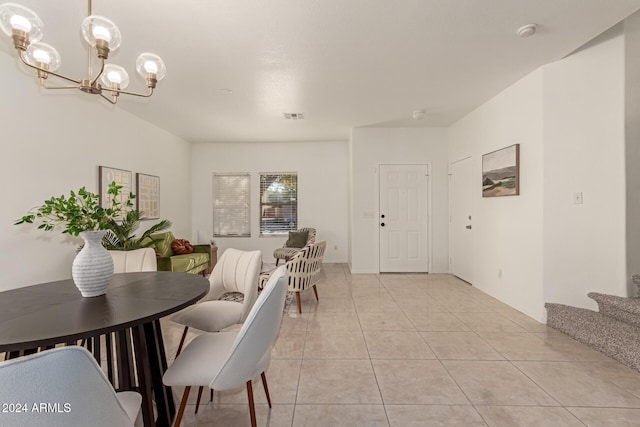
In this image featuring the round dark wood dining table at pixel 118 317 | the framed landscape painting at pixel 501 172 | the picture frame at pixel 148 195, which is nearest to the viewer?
the round dark wood dining table at pixel 118 317

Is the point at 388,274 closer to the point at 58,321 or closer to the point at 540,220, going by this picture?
the point at 540,220

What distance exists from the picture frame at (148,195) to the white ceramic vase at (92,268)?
3399 mm

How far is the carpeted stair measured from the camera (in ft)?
7.47

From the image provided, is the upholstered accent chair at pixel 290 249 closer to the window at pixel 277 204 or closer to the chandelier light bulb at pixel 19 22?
the window at pixel 277 204

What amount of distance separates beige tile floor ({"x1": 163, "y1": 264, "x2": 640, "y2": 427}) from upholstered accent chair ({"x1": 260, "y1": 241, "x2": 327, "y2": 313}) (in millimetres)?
334

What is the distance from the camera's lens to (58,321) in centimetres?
115

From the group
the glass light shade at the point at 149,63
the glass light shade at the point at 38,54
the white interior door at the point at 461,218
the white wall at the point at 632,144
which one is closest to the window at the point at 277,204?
the white interior door at the point at 461,218

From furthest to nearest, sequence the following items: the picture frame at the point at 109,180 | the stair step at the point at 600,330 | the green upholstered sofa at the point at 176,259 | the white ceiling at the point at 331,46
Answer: the green upholstered sofa at the point at 176,259 < the picture frame at the point at 109,180 < the stair step at the point at 600,330 < the white ceiling at the point at 331,46

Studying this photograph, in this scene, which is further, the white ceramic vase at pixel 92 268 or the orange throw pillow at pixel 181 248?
the orange throw pillow at pixel 181 248

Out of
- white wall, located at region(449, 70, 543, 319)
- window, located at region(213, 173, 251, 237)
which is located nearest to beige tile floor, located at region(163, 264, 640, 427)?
white wall, located at region(449, 70, 543, 319)

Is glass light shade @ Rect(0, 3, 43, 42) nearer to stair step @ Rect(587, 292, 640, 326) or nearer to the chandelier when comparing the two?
the chandelier

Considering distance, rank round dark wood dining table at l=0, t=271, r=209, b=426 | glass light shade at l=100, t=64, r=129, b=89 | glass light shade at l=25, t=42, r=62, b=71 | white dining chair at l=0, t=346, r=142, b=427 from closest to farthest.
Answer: white dining chair at l=0, t=346, r=142, b=427, round dark wood dining table at l=0, t=271, r=209, b=426, glass light shade at l=25, t=42, r=62, b=71, glass light shade at l=100, t=64, r=129, b=89

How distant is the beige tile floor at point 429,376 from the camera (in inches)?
68.4

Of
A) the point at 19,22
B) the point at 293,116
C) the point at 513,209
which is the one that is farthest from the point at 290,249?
the point at 19,22
